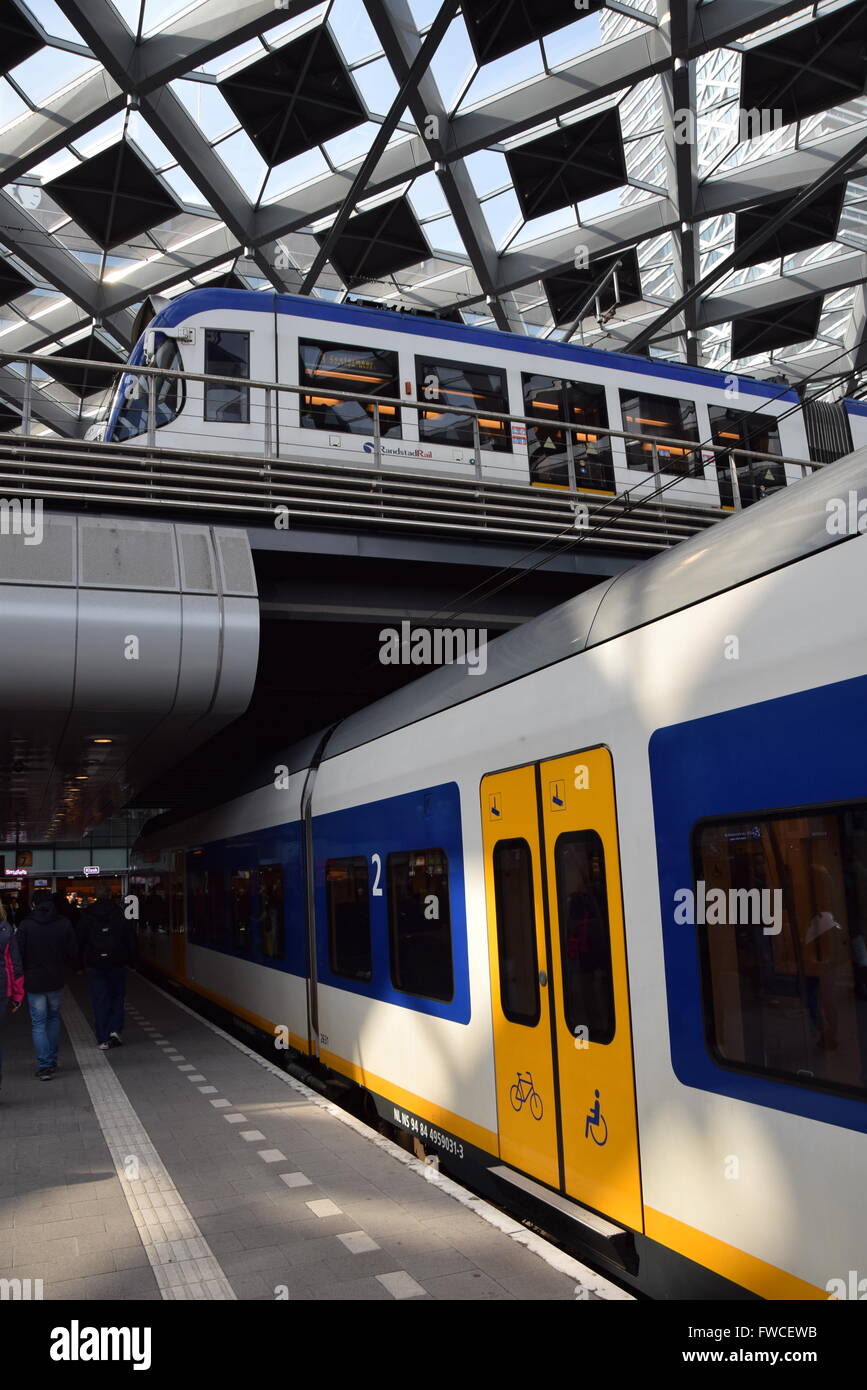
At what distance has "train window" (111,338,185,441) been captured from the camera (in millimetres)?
12570

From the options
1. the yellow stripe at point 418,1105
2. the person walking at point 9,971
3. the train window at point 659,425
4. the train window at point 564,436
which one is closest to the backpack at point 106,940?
the person walking at point 9,971

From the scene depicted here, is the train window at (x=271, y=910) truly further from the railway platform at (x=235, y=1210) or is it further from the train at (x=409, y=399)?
the train at (x=409, y=399)

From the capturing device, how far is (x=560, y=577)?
1311 centimetres

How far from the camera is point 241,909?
46.2ft

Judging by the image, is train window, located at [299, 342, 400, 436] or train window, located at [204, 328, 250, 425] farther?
train window, located at [204, 328, 250, 425]

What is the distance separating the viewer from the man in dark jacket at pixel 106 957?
11742mm

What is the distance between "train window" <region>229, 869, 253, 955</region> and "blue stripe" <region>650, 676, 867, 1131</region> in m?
9.77

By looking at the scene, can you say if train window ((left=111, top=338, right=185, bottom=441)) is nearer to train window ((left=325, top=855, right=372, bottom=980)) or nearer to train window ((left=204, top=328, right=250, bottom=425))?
train window ((left=204, top=328, right=250, bottom=425))

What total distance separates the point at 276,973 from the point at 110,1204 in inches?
232

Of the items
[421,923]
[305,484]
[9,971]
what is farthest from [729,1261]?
[305,484]

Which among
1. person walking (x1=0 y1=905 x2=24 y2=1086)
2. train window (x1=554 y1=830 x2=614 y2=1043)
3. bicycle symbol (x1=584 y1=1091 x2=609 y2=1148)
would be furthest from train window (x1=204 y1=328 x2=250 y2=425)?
bicycle symbol (x1=584 y1=1091 x2=609 y2=1148)

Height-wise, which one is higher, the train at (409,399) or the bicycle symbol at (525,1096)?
the train at (409,399)

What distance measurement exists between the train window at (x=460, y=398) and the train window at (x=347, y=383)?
42cm
